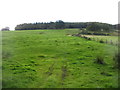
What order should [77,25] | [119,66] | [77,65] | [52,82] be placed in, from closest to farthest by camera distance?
[52,82]
[119,66]
[77,65]
[77,25]

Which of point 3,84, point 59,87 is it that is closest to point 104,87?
point 59,87

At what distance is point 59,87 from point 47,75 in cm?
339

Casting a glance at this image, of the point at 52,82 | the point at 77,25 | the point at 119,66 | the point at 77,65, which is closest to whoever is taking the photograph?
the point at 52,82

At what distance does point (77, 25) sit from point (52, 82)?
107850mm

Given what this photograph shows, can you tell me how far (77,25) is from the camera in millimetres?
120625

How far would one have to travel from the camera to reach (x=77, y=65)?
20562 mm

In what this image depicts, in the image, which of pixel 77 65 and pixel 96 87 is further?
pixel 77 65

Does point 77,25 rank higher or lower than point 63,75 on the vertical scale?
higher

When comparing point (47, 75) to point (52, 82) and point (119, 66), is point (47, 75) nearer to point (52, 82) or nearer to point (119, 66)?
point (52, 82)

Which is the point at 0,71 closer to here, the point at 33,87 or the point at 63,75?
the point at 33,87

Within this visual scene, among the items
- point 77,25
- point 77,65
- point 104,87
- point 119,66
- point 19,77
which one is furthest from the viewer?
point 77,25

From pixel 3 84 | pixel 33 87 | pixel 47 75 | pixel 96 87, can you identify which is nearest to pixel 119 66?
pixel 96 87

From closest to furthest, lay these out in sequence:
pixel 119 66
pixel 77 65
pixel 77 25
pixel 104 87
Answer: pixel 104 87 → pixel 119 66 → pixel 77 65 → pixel 77 25

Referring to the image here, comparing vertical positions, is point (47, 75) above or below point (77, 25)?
below
